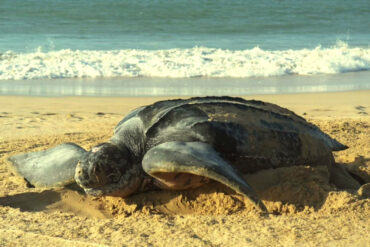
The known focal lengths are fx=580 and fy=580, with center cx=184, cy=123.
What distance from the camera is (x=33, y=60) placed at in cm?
1235

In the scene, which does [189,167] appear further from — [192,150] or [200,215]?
[200,215]

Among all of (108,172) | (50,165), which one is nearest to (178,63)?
(50,165)

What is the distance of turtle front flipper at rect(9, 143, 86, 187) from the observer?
3.75 meters

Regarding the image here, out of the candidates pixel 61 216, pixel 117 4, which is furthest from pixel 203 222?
pixel 117 4

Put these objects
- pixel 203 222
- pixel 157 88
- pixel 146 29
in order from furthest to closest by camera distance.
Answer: pixel 146 29 < pixel 157 88 < pixel 203 222

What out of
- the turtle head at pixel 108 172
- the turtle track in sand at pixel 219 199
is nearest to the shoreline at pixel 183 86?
the turtle track in sand at pixel 219 199

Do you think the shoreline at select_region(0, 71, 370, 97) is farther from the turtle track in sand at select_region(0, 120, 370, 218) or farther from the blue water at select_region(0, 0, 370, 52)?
the turtle track in sand at select_region(0, 120, 370, 218)

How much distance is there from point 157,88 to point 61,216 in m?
6.30

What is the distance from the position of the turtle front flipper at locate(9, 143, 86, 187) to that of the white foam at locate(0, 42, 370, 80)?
672 centimetres

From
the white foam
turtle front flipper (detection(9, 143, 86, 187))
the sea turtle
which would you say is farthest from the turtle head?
the white foam

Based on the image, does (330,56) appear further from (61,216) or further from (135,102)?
(61,216)

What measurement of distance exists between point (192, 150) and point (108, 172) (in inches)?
20.5

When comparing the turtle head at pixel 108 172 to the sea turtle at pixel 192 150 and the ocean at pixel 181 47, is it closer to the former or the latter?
the sea turtle at pixel 192 150

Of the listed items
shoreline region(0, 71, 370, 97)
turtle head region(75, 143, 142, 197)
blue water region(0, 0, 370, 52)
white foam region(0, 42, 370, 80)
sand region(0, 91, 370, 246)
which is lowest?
sand region(0, 91, 370, 246)
